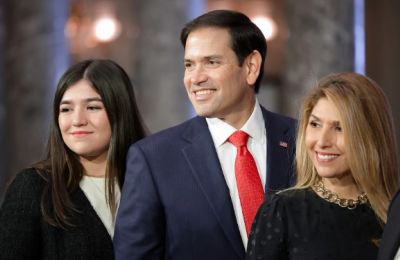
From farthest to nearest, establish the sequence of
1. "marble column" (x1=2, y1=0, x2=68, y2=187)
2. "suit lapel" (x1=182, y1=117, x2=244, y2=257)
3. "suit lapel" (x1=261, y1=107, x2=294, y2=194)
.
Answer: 1. "marble column" (x1=2, y1=0, x2=68, y2=187)
2. "suit lapel" (x1=261, y1=107, x2=294, y2=194)
3. "suit lapel" (x1=182, y1=117, x2=244, y2=257)

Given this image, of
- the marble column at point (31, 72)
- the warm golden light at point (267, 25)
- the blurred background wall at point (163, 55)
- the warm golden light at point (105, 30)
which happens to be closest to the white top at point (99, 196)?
the blurred background wall at point (163, 55)

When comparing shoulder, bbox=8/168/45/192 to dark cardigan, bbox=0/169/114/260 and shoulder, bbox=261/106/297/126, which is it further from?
shoulder, bbox=261/106/297/126

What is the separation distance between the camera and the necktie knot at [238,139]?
3537 millimetres

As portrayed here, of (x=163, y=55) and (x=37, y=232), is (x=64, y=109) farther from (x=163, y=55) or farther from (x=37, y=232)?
(x=163, y=55)

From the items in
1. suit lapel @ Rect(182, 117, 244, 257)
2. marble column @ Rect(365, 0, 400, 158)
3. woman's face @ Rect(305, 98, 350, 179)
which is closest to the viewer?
woman's face @ Rect(305, 98, 350, 179)

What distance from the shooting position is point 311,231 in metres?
2.84

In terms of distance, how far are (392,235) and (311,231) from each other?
1.24 ft

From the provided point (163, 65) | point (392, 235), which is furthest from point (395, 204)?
point (163, 65)

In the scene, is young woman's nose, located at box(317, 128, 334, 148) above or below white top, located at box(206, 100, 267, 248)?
above

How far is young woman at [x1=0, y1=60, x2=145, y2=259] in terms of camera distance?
357 cm

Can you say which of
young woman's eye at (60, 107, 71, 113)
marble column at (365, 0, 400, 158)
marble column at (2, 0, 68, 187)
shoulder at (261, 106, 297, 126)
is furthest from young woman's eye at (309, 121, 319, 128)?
marble column at (365, 0, 400, 158)

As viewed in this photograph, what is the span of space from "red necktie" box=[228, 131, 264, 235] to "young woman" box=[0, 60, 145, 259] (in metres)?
0.59

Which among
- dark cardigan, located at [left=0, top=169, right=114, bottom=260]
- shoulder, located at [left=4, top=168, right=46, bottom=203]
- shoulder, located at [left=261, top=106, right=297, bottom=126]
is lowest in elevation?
dark cardigan, located at [left=0, top=169, right=114, bottom=260]

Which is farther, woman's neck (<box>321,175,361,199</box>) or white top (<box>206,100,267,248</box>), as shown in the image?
white top (<box>206,100,267,248</box>)
